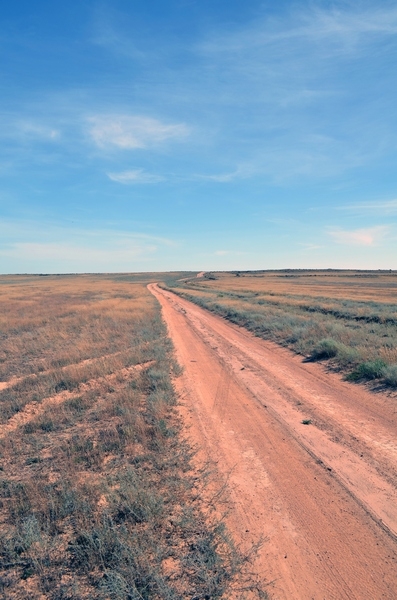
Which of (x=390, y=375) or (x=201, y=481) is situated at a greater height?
(x=390, y=375)

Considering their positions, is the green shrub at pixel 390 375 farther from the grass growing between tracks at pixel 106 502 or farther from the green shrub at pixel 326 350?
the grass growing between tracks at pixel 106 502

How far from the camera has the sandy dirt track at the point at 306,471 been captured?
4.07 metres

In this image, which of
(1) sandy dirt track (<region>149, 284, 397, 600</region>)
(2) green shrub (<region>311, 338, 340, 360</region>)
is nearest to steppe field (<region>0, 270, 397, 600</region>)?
(1) sandy dirt track (<region>149, 284, 397, 600</region>)

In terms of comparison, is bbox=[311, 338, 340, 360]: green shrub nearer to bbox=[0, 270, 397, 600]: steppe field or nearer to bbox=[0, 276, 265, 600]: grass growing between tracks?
bbox=[0, 270, 397, 600]: steppe field

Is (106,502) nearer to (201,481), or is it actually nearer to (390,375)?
(201,481)

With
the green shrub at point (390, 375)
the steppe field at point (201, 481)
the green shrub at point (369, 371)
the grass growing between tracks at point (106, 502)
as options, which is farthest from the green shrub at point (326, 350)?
the grass growing between tracks at point (106, 502)

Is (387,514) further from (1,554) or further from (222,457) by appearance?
(1,554)

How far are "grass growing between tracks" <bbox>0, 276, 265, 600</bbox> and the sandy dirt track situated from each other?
1.75 feet

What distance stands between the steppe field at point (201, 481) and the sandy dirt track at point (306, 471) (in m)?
0.02

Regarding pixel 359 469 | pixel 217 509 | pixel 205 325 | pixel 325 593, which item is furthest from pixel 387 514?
pixel 205 325

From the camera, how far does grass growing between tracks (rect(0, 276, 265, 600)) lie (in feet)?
12.8

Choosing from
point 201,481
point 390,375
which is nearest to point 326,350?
point 390,375

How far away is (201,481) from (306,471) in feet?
6.00

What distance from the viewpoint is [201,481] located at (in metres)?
5.86
